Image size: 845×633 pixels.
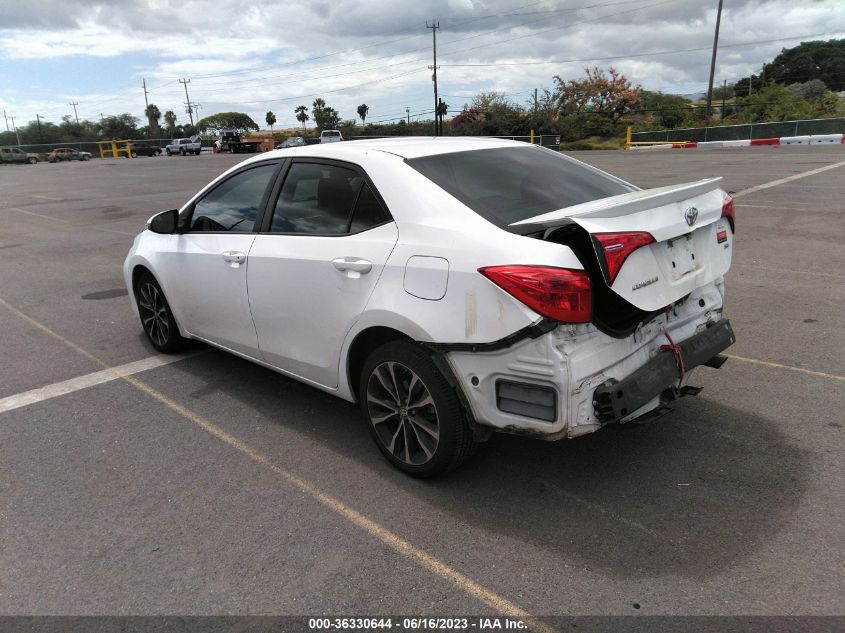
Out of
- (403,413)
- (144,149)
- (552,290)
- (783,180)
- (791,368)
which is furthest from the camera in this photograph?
(144,149)

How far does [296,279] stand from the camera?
11.7 feet

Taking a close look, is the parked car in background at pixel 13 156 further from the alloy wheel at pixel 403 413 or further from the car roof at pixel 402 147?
the alloy wheel at pixel 403 413

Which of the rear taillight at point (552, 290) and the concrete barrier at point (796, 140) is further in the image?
the concrete barrier at point (796, 140)

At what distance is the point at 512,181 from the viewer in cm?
345

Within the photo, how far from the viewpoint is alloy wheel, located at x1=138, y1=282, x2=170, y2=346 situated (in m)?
5.10

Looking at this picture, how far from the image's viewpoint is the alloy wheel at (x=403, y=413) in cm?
308

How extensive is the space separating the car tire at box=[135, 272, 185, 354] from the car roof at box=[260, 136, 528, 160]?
5.93ft

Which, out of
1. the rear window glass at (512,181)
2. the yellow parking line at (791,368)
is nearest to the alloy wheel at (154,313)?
the rear window glass at (512,181)

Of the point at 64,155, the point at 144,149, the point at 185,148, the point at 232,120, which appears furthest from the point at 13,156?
the point at 232,120

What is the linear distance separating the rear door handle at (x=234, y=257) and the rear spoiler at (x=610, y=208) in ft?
6.12

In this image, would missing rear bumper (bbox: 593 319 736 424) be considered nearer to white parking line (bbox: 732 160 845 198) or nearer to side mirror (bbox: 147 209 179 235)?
side mirror (bbox: 147 209 179 235)

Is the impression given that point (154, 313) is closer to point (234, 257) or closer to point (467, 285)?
point (234, 257)

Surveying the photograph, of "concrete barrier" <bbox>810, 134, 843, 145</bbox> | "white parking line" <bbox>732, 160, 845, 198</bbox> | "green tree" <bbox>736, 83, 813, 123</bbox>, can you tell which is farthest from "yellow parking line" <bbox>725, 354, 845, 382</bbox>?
"green tree" <bbox>736, 83, 813, 123</bbox>

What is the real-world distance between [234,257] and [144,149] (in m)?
65.9
